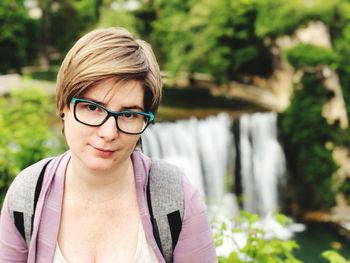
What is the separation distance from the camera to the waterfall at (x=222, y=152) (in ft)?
36.6

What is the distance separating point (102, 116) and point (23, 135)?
4207 mm

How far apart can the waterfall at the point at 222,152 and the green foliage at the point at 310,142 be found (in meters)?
0.52

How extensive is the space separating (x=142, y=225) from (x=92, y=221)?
168 millimetres

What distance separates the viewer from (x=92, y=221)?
1380 mm

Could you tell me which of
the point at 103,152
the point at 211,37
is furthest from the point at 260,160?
the point at 103,152

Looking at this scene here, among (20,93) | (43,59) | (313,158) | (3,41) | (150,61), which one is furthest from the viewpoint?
(43,59)

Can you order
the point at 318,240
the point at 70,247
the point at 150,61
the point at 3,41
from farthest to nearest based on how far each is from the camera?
1. the point at 3,41
2. the point at 318,240
3. the point at 70,247
4. the point at 150,61

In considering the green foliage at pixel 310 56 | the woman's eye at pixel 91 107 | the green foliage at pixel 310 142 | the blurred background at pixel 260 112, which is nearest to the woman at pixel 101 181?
the woman's eye at pixel 91 107

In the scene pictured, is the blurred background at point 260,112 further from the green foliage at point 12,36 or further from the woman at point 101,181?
the woman at point 101,181

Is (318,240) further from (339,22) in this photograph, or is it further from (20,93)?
(20,93)

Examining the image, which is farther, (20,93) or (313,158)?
(313,158)

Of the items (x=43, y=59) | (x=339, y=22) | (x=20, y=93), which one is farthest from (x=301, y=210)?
(x=43, y=59)

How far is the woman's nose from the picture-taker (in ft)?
3.99

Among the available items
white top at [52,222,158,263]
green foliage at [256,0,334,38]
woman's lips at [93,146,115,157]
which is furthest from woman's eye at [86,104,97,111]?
green foliage at [256,0,334,38]
